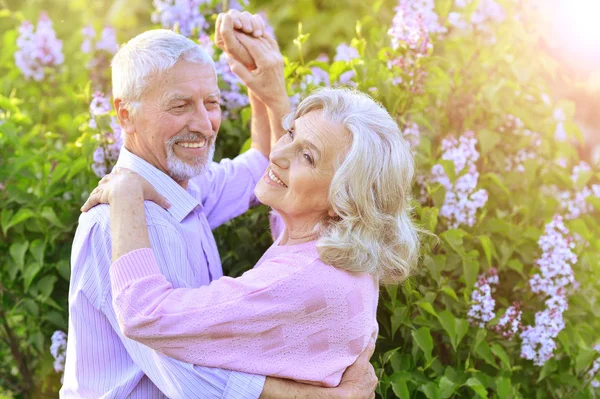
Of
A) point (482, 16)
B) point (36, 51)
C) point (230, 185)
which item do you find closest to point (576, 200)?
point (482, 16)

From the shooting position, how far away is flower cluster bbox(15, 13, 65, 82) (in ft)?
13.1

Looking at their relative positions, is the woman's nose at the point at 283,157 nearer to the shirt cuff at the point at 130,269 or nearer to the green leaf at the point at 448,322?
the shirt cuff at the point at 130,269

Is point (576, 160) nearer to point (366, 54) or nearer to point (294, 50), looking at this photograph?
point (366, 54)

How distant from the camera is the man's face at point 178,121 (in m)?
2.35

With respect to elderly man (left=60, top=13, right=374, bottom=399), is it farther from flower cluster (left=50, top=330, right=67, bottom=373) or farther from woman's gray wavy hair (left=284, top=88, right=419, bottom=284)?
flower cluster (left=50, top=330, right=67, bottom=373)

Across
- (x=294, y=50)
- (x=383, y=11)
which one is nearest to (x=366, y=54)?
(x=383, y=11)

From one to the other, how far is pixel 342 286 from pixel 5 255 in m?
1.55

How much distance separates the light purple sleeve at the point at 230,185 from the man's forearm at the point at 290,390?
88cm

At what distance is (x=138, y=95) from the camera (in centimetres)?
234

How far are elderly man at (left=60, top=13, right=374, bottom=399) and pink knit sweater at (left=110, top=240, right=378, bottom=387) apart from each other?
55 mm

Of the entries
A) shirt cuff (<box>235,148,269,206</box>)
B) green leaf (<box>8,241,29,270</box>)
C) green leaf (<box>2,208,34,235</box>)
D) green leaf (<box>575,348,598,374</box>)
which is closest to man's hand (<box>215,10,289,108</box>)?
shirt cuff (<box>235,148,269,206</box>)

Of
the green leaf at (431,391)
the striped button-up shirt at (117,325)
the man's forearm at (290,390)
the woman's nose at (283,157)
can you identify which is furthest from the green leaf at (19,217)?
the green leaf at (431,391)

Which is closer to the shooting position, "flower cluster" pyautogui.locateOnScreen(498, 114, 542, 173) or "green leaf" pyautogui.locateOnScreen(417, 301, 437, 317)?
"green leaf" pyautogui.locateOnScreen(417, 301, 437, 317)

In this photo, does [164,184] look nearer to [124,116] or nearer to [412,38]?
[124,116]
